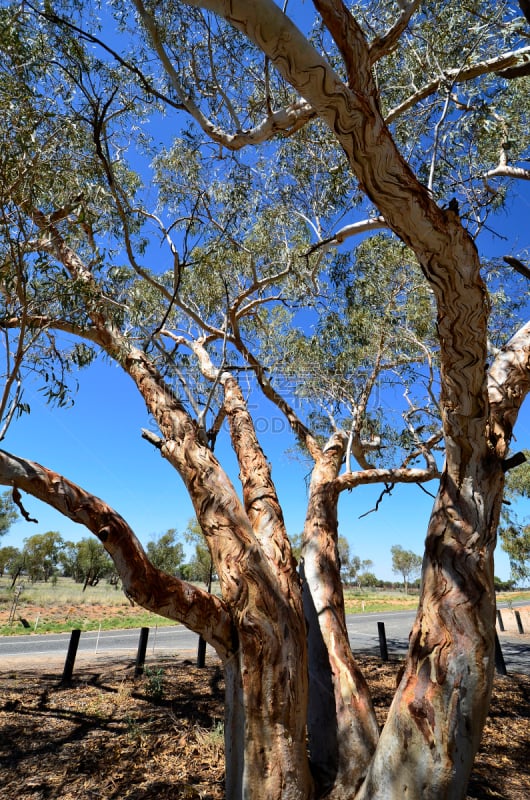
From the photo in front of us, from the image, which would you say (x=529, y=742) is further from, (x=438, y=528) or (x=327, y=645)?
(x=438, y=528)

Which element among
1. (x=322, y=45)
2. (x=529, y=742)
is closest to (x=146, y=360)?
(x=322, y=45)

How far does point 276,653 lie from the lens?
2848mm

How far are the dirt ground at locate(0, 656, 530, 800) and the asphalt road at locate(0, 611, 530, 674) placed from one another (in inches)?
108

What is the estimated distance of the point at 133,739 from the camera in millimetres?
4309

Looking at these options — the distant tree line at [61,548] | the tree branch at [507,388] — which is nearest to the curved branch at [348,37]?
the tree branch at [507,388]

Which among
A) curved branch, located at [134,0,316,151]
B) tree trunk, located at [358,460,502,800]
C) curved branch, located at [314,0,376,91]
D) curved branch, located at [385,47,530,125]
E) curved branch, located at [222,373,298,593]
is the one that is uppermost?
curved branch, located at [385,47,530,125]

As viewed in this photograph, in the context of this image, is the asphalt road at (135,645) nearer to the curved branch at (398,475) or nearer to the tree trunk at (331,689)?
the curved branch at (398,475)

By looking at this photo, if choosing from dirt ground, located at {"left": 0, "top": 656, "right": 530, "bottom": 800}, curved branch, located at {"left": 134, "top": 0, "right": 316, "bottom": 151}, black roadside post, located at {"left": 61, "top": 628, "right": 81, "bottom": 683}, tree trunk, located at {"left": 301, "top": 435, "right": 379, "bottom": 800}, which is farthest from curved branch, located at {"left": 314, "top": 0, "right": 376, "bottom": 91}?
black roadside post, located at {"left": 61, "top": 628, "right": 81, "bottom": 683}


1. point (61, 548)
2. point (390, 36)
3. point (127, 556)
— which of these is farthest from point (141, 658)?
point (61, 548)

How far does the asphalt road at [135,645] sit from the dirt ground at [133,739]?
2.75 meters

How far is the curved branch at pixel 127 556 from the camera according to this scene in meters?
2.76

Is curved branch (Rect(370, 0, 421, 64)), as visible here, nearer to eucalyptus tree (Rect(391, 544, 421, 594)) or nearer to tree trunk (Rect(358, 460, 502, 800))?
tree trunk (Rect(358, 460, 502, 800))

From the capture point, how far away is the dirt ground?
138 inches

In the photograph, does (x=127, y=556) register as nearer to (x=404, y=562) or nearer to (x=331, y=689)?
(x=331, y=689)
